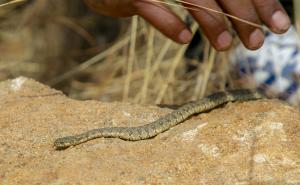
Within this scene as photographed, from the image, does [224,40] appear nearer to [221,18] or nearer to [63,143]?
[221,18]

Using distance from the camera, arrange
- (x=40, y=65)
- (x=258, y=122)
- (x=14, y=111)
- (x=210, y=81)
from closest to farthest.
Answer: (x=258, y=122) → (x=14, y=111) → (x=210, y=81) → (x=40, y=65)

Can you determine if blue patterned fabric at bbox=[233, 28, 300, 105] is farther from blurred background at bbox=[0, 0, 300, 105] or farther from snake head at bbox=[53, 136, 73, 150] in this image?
snake head at bbox=[53, 136, 73, 150]

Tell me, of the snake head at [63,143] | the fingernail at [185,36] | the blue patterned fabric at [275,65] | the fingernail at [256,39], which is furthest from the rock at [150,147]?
the blue patterned fabric at [275,65]

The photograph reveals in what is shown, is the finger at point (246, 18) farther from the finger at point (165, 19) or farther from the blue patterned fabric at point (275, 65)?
the blue patterned fabric at point (275, 65)

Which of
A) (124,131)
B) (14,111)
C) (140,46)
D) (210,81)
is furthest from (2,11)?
(124,131)

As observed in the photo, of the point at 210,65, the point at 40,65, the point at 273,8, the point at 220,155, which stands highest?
the point at 273,8

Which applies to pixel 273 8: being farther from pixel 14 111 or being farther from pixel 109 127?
pixel 14 111

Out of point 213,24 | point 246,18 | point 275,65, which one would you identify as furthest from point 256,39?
point 275,65
